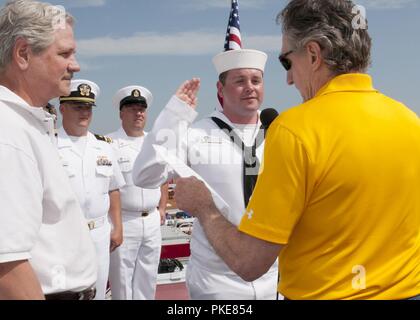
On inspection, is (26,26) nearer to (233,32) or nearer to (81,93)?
(233,32)

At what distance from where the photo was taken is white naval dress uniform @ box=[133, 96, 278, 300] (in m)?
2.54

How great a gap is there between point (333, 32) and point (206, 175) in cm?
140

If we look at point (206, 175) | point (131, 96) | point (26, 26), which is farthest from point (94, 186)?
point (26, 26)

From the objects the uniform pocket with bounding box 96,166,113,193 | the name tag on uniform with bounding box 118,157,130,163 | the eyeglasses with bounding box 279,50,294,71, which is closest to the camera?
the eyeglasses with bounding box 279,50,294,71

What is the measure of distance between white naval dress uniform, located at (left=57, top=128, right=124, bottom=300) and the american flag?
81.6 inches

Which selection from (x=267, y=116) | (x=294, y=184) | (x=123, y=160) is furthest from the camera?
(x=123, y=160)

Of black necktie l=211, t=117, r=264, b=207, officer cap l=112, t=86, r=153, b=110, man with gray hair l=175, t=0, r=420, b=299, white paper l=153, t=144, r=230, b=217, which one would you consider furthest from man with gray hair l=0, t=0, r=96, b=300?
officer cap l=112, t=86, r=153, b=110

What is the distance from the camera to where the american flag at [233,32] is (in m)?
3.05

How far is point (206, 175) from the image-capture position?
2.66 m

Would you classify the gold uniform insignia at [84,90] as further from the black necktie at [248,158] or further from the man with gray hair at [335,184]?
the man with gray hair at [335,184]

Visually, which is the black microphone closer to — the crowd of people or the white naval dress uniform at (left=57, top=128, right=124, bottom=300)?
the crowd of people

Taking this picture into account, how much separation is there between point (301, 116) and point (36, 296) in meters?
1.07
